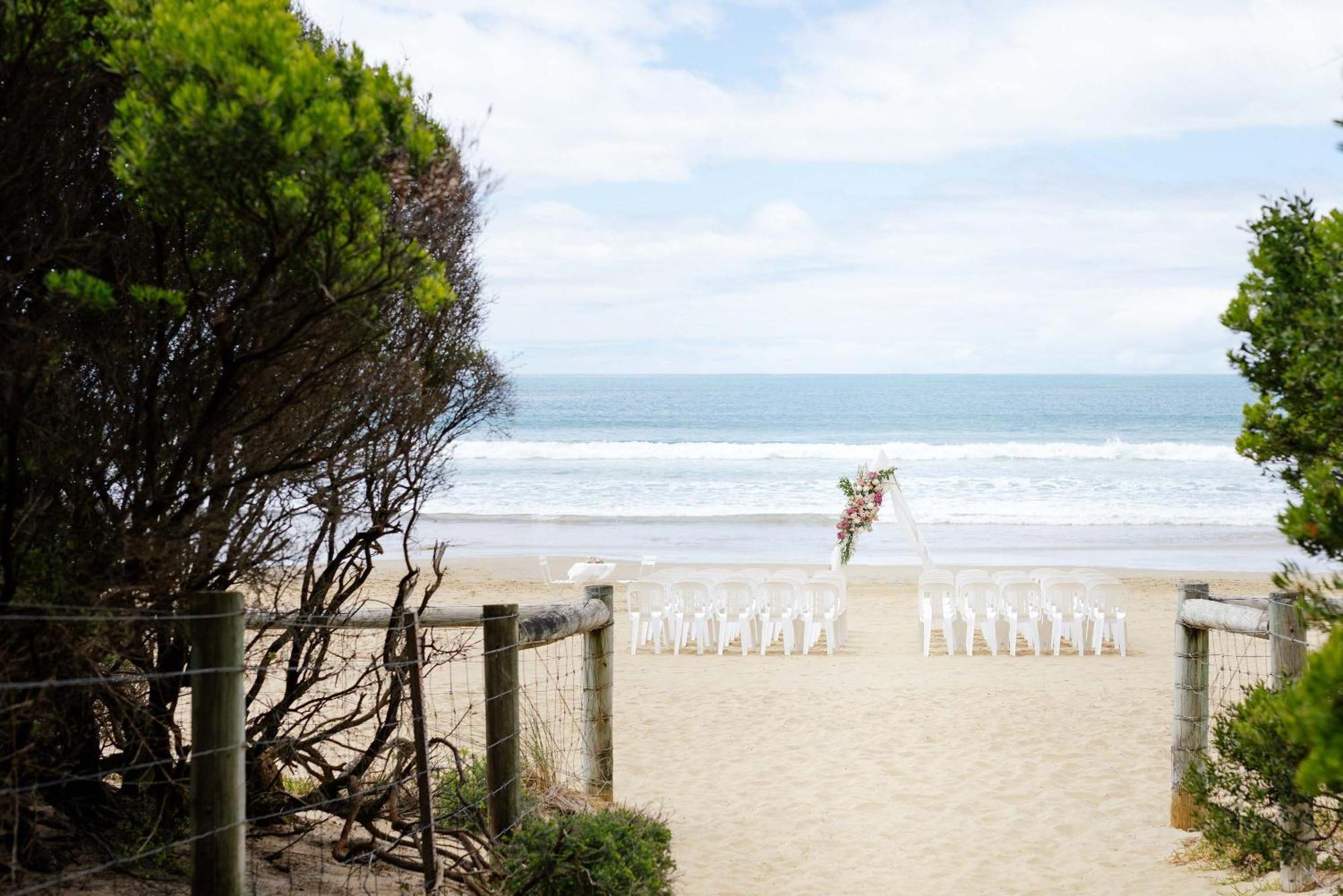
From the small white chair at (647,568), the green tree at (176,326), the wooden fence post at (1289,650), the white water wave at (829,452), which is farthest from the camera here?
the white water wave at (829,452)

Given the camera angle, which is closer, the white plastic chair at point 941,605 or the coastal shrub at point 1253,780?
the coastal shrub at point 1253,780

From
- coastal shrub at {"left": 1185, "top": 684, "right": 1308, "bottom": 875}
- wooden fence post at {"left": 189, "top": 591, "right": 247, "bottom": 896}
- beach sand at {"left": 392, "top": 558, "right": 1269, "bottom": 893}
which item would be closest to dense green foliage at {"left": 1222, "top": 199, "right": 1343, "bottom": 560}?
coastal shrub at {"left": 1185, "top": 684, "right": 1308, "bottom": 875}

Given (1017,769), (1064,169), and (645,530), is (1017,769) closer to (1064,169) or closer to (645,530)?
(645,530)

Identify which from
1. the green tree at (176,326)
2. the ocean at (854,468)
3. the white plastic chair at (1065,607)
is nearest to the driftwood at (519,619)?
the green tree at (176,326)

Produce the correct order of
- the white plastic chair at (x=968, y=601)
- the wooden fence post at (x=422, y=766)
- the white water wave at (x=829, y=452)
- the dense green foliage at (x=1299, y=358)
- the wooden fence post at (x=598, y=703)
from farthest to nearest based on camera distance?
the white water wave at (x=829, y=452)
the white plastic chair at (x=968, y=601)
the wooden fence post at (x=598, y=703)
the wooden fence post at (x=422, y=766)
the dense green foliage at (x=1299, y=358)

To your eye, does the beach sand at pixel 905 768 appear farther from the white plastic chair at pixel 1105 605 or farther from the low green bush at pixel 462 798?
the low green bush at pixel 462 798

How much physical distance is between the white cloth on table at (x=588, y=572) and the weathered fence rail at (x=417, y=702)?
8077 millimetres

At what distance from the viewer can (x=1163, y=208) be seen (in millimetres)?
69625

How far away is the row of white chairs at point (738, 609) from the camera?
11.2 meters

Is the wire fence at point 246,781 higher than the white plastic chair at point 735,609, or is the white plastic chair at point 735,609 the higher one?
the wire fence at point 246,781

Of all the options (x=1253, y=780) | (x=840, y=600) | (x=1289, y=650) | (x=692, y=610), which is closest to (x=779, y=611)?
(x=840, y=600)

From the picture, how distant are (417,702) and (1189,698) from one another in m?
4.21

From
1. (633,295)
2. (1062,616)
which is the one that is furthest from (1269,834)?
(633,295)

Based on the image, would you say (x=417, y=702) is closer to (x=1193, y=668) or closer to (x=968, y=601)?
(x=1193, y=668)
